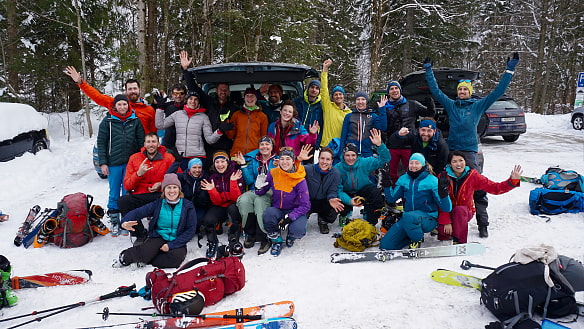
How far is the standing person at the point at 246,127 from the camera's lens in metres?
5.07

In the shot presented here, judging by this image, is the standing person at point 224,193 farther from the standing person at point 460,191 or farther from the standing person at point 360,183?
the standing person at point 460,191

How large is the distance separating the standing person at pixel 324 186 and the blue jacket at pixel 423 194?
83 cm

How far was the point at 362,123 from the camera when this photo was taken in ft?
17.2

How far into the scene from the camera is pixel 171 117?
16.3 feet

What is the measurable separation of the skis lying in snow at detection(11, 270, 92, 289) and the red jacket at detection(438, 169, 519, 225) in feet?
13.5

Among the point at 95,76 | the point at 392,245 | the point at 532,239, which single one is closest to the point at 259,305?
the point at 392,245

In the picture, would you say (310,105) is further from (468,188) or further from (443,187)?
(468,188)

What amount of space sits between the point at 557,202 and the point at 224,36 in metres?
11.5

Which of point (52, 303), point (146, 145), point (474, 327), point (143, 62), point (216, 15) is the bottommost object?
point (52, 303)

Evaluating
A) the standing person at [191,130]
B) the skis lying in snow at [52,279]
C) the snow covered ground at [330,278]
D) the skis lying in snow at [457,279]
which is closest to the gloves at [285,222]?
the snow covered ground at [330,278]

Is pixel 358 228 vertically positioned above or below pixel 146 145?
below

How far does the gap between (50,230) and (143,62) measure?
21.8 feet

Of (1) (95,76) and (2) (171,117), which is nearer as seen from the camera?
(2) (171,117)

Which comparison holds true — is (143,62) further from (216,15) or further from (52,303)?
(52,303)
